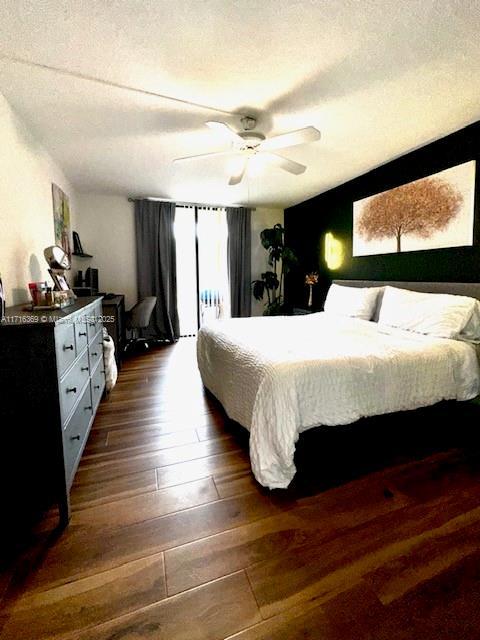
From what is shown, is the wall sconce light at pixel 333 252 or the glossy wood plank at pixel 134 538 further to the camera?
the wall sconce light at pixel 333 252

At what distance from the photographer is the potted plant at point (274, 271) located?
4996 mm

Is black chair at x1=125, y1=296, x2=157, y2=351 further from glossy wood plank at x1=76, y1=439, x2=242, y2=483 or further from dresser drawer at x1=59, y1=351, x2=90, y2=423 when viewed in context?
glossy wood plank at x1=76, y1=439, x2=242, y2=483

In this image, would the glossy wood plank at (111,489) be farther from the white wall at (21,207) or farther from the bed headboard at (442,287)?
the bed headboard at (442,287)

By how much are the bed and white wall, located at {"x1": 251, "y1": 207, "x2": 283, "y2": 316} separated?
132 inches

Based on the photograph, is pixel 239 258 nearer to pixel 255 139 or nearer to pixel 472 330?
pixel 255 139

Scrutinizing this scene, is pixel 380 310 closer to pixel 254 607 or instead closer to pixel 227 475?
pixel 227 475

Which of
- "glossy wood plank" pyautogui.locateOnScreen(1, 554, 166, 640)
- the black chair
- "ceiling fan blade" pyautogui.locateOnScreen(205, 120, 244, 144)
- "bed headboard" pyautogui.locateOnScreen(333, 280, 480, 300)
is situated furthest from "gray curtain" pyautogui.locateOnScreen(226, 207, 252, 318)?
"glossy wood plank" pyautogui.locateOnScreen(1, 554, 166, 640)

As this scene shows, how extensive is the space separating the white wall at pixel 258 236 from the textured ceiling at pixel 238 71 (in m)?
2.48

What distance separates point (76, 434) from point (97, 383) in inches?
30.9

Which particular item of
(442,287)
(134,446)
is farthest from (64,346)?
(442,287)

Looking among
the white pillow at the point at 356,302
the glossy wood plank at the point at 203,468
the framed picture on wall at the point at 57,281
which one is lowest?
the glossy wood plank at the point at 203,468

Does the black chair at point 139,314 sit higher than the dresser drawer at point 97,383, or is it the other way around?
the black chair at point 139,314

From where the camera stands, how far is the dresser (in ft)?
4.15

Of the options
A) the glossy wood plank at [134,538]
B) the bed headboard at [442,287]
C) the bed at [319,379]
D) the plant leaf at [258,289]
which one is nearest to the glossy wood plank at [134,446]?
the bed at [319,379]
